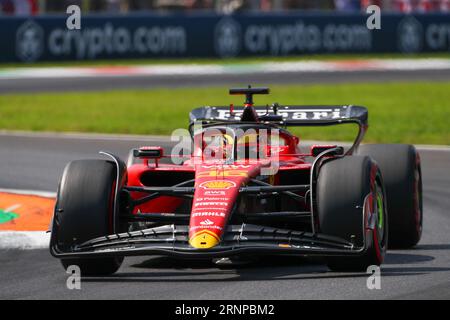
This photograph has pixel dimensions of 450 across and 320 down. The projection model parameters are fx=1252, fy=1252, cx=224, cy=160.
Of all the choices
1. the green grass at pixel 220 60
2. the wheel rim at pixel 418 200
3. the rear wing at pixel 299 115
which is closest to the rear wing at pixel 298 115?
the rear wing at pixel 299 115

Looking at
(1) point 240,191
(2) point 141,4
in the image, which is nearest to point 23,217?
(1) point 240,191

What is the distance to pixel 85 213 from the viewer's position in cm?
912

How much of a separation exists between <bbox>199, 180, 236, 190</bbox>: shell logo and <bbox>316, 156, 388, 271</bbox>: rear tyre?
672mm

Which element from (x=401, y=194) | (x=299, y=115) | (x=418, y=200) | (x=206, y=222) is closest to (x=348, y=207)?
(x=206, y=222)

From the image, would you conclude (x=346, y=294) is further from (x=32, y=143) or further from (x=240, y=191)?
(x=32, y=143)

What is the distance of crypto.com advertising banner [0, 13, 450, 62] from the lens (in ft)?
114

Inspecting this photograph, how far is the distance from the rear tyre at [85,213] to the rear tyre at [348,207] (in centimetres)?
156

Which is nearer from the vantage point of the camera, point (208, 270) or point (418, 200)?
point (208, 270)

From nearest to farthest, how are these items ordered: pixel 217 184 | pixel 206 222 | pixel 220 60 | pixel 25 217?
pixel 206 222 < pixel 217 184 < pixel 25 217 < pixel 220 60

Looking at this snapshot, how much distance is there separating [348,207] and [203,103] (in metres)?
18.2

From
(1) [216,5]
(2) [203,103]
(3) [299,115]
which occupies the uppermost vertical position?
(3) [299,115]

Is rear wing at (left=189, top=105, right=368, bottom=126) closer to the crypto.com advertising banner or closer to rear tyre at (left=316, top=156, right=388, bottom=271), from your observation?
rear tyre at (left=316, top=156, right=388, bottom=271)

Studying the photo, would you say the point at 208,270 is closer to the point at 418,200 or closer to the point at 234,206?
the point at 234,206

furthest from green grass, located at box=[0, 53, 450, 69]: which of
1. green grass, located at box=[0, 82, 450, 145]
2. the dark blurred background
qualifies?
green grass, located at box=[0, 82, 450, 145]
